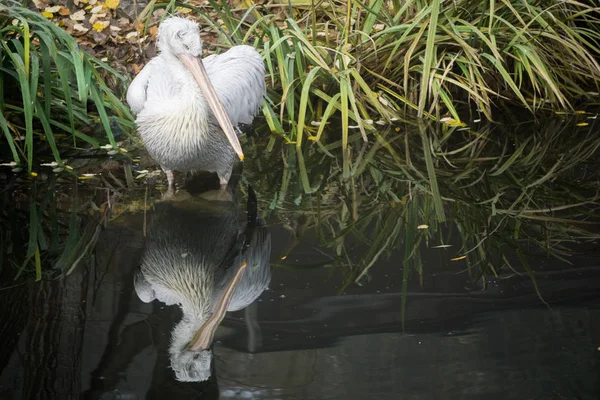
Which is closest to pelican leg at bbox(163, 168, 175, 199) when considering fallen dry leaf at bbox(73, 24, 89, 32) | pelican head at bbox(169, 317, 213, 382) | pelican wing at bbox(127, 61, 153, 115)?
pelican wing at bbox(127, 61, 153, 115)

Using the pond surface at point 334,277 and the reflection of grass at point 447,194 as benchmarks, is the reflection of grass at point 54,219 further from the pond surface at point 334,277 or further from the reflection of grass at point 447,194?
the reflection of grass at point 447,194

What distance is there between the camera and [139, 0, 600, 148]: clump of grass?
6277 millimetres

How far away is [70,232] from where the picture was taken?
15.1 feet

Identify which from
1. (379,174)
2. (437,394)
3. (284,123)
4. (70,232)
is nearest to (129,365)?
(437,394)

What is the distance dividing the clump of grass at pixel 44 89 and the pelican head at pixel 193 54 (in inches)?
30.3

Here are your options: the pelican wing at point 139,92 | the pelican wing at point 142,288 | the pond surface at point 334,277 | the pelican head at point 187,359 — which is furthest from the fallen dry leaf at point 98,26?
the pelican head at point 187,359

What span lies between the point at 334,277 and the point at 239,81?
1.95 meters

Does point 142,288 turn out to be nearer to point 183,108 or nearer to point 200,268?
point 200,268

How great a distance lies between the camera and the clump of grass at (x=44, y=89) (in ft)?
16.7

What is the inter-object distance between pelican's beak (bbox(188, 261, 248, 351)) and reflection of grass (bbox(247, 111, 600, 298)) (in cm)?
55

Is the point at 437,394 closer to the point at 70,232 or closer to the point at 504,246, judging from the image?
the point at 504,246

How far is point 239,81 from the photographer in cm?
551

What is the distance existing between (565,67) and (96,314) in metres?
4.75

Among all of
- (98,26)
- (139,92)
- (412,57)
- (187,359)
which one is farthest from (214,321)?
(98,26)
